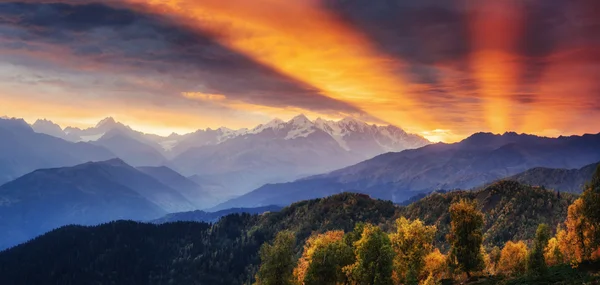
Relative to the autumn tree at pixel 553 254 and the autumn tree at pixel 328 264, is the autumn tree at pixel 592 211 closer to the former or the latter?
the autumn tree at pixel 553 254

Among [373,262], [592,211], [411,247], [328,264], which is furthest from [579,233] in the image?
[328,264]

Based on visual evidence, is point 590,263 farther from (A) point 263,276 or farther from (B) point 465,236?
(A) point 263,276

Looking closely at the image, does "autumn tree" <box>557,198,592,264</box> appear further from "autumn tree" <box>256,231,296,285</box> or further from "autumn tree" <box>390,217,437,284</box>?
"autumn tree" <box>256,231,296,285</box>

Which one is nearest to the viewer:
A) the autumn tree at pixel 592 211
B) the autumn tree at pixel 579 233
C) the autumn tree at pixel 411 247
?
the autumn tree at pixel 592 211

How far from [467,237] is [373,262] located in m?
27.0

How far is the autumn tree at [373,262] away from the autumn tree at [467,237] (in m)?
20.7

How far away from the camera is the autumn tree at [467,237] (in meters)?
103

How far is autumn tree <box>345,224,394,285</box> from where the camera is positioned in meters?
93.2

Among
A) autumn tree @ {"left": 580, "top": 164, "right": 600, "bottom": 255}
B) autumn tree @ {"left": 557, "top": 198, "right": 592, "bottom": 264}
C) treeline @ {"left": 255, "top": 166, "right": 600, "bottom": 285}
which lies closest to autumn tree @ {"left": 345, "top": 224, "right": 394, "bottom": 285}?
treeline @ {"left": 255, "top": 166, "right": 600, "bottom": 285}

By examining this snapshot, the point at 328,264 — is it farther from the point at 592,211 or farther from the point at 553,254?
the point at 553,254

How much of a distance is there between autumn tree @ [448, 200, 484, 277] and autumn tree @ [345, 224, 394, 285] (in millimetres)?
20696

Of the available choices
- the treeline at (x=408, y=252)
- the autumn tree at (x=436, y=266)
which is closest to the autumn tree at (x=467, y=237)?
the treeline at (x=408, y=252)

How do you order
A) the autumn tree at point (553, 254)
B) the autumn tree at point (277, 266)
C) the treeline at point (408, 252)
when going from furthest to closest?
the autumn tree at point (553, 254), the autumn tree at point (277, 266), the treeline at point (408, 252)

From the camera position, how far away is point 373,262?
308 ft
